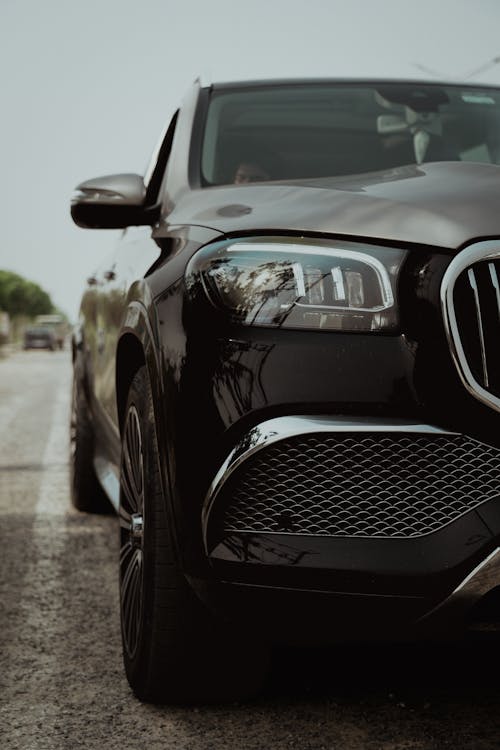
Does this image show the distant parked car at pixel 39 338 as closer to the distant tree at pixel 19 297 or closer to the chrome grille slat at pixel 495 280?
the distant tree at pixel 19 297

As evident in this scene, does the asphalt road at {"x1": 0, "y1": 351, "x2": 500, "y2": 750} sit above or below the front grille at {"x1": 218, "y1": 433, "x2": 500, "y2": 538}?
below

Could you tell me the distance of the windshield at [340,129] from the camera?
3.46 m

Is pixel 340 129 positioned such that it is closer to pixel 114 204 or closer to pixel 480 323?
pixel 114 204

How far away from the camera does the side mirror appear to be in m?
3.15

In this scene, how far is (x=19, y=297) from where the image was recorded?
5074 inches

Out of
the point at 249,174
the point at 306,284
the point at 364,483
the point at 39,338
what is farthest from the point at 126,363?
the point at 39,338

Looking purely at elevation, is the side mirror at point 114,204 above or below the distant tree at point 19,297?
above

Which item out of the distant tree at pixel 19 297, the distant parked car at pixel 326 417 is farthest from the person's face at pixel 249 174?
the distant tree at pixel 19 297

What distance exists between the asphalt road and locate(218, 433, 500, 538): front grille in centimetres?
57

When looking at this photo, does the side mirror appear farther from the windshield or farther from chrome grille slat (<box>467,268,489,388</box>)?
chrome grille slat (<box>467,268,489,388</box>)

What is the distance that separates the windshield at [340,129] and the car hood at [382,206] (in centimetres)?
65

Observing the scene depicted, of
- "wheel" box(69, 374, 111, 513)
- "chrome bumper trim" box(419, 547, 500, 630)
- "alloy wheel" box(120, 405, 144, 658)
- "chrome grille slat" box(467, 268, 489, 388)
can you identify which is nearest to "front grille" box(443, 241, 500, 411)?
"chrome grille slat" box(467, 268, 489, 388)

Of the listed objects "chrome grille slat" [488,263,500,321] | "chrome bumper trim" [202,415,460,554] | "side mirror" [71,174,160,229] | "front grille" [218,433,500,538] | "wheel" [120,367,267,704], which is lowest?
"wheel" [120,367,267,704]

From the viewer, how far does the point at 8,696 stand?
2.85 metres
